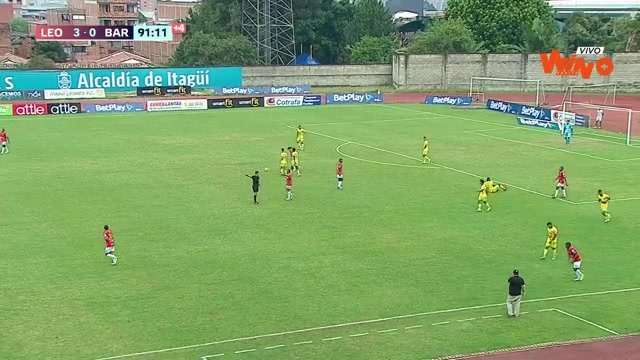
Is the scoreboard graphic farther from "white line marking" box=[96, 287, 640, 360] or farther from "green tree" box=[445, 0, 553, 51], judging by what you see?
"white line marking" box=[96, 287, 640, 360]

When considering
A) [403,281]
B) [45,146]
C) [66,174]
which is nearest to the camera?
[403,281]

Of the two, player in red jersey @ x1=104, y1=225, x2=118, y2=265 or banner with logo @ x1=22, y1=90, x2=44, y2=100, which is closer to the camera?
player in red jersey @ x1=104, y1=225, x2=118, y2=265

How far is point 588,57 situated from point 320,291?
7383 centimetres

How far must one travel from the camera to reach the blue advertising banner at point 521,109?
62.6 metres

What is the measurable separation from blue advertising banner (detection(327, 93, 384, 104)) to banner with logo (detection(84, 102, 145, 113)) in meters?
19.0

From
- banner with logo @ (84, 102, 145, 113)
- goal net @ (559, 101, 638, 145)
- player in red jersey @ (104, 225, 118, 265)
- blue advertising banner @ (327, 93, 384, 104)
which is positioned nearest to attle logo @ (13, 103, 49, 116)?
banner with logo @ (84, 102, 145, 113)

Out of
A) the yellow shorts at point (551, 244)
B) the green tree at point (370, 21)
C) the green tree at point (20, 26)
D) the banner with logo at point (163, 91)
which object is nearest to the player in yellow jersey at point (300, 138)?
the yellow shorts at point (551, 244)

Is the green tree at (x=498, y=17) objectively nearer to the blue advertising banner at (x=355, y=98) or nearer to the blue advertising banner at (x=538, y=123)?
the blue advertising banner at (x=355, y=98)

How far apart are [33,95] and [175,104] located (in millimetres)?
13885

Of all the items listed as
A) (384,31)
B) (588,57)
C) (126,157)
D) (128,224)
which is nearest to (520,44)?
(588,57)

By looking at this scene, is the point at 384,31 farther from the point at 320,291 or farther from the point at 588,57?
the point at 320,291

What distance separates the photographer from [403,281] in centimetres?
2427

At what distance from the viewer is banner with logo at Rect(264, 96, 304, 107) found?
252 feet

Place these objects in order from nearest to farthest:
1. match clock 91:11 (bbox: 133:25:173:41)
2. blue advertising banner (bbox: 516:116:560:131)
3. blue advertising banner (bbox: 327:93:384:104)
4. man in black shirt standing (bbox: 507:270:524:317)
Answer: man in black shirt standing (bbox: 507:270:524:317)
blue advertising banner (bbox: 516:116:560:131)
blue advertising banner (bbox: 327:93:384:104)
match clock 91:11 (bbox: 133:25:173:41)
